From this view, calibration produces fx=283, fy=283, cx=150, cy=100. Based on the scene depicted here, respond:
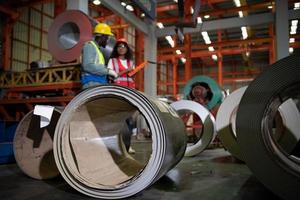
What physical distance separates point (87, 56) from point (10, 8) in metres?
8.29

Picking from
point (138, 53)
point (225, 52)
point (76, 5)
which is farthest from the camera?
point (225, 52)

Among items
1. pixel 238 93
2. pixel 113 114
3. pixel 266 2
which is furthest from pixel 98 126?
pixel 266 2

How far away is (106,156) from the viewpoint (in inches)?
120

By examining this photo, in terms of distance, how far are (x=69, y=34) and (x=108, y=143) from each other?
278 cm

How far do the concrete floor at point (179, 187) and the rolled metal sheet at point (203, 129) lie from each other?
1453mm

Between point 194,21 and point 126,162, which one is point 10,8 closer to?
point 194,21

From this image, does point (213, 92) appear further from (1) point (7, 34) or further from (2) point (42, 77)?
(1) point (7, 34)

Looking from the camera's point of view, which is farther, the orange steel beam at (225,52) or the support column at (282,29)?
the orange steel beam at (225,52)

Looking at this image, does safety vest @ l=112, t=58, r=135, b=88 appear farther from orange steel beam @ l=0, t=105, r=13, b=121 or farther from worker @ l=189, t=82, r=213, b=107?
worker @ l=189, t=82, r=213, b=107

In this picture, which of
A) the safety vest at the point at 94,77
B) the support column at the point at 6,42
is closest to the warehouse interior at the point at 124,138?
the safety vest at the point at 94,77

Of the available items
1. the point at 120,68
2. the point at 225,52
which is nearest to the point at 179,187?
the point at 120,68

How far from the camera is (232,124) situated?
3.92 m

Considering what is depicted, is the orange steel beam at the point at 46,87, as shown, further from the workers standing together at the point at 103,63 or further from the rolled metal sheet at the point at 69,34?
the workers standing together at the point at 103,63

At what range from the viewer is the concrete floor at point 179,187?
7.28 feet
